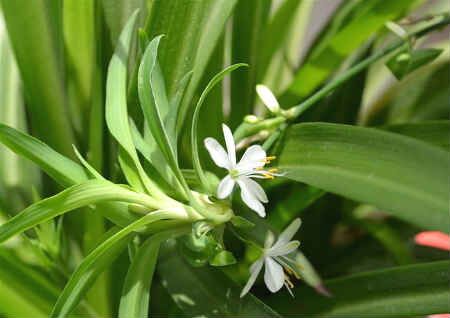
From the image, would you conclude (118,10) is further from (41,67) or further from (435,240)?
(435,240)

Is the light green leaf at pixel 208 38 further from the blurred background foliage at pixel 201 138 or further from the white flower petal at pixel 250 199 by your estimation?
the white flower petal at pixel 250 199

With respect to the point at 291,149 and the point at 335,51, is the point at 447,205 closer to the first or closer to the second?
the point at 291,149

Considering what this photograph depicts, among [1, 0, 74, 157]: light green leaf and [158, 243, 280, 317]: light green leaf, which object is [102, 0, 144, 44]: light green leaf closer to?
[1, 0, 74, 157]: light green leaf

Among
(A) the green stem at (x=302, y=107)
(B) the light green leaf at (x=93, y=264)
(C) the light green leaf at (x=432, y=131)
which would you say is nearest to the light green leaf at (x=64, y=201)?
(B) the light green leaf at (x=93, y=264)

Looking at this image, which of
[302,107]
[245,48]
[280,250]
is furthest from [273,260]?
[245,48]

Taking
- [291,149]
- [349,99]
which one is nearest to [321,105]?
[349,99]
